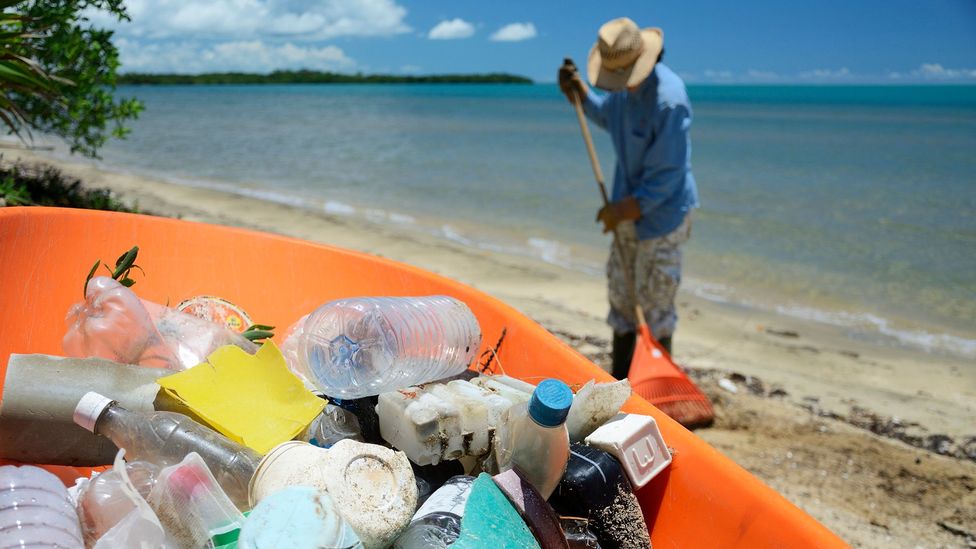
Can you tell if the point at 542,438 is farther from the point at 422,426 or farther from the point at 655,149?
the point at 655,149

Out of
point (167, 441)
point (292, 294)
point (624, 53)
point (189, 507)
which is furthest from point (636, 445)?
point (624, 53)

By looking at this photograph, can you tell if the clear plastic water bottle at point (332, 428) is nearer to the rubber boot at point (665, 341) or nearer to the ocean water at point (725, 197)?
the rubber boot at point (665, 341)

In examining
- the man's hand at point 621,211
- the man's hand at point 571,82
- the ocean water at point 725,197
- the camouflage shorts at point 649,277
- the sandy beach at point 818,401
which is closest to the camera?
the sandy beach at point 818,401

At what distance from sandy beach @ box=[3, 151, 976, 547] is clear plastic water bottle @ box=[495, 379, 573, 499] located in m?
2.30

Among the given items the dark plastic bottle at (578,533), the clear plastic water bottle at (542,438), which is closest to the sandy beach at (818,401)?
the dark plastic bottle at (578,533)

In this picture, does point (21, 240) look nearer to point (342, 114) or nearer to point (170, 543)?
point (170, 543)

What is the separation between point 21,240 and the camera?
8.01 feet

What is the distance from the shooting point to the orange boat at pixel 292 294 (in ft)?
5.57

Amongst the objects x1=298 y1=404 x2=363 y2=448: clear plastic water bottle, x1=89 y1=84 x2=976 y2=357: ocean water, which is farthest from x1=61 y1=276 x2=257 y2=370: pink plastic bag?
x1=89 y1=84 x2=976 y2=357: ocean water

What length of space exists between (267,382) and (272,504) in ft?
2.24

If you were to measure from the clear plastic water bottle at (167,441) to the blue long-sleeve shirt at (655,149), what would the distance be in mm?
3005

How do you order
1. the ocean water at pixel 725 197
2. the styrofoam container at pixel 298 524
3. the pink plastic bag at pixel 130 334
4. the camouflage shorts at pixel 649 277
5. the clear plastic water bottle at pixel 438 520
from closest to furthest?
the styrofoam container at pixel 298 524 → the clear plastic water bottle at pixel 438 520 → the pink plastic bag at pixel 130 334 → the camouflage shorts at pixel 649 277 → the ocean water at pixel 725 197

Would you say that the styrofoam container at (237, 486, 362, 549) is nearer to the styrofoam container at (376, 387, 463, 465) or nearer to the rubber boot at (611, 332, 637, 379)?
the styrofoam container at (376, 387, 463, 465)

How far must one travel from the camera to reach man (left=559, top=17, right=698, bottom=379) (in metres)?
4.03
